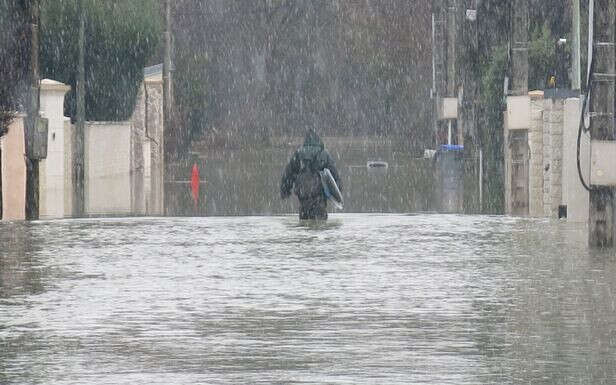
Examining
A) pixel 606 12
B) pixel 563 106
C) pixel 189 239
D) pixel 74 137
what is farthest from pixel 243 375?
pixel 74 137

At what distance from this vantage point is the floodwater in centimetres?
1131

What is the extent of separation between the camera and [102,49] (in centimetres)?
5138

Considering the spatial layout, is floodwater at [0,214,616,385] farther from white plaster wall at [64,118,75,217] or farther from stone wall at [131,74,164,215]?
stone wall at [131,74,164,215]

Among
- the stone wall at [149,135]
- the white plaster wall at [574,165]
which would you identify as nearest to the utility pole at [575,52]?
the white plaster wall at [574,165]

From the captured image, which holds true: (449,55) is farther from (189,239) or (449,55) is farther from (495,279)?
(495,279)

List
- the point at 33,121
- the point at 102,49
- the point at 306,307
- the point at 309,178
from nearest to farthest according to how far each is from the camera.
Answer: the point at 306,307, the point at 309,178, the point at 33,121, the point at 102,49

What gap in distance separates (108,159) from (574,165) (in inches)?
963

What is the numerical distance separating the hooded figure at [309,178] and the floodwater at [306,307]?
212 centimetres

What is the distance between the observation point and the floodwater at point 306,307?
11.3 meters

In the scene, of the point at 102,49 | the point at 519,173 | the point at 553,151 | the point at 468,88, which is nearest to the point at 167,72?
the point at 102,49

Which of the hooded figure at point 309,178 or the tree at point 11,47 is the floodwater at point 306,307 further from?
the tree at point 11,47

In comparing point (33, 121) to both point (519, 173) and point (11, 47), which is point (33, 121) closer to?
point (11, 47)

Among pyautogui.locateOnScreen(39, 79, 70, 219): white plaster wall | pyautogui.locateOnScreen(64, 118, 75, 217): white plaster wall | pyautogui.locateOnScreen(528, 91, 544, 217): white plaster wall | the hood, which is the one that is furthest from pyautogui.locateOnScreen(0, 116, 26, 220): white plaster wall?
pyautogui.locateOnScreen(528, 91, 544, 217): white plaster wall

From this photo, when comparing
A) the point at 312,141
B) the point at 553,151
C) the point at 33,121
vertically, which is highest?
the point at 33,121
